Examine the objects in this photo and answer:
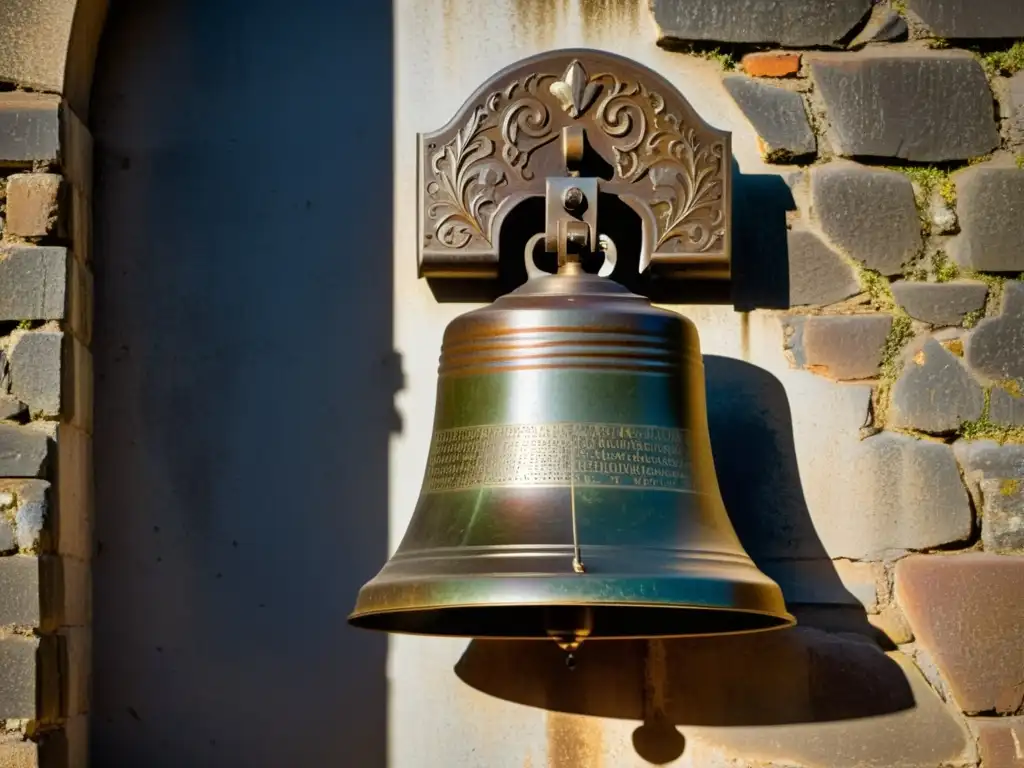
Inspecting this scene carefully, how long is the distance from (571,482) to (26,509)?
0.73m

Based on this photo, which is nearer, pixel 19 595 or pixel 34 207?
pixel 19 595

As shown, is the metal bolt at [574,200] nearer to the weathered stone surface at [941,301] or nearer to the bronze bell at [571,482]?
the bronze bell at [571,482]

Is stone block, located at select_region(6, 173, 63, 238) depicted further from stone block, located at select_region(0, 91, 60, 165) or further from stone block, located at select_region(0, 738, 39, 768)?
stone block, located at select_region(0, 738, 39, 768)

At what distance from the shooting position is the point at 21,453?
2.58 meters

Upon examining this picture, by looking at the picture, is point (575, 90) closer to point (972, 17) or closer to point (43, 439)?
point (972, 17)

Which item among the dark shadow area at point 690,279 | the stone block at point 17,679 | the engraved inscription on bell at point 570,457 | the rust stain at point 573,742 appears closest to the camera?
the engraved inscription on bell at point 570,457

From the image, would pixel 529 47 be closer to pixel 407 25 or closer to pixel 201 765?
pixel 407 25

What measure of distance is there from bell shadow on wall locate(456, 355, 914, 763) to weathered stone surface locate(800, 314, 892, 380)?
189mm

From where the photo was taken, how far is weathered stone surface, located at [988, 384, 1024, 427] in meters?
2.82

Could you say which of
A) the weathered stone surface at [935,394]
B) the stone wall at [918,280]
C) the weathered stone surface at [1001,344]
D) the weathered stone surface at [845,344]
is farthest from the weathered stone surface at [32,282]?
the weathered stone surface at [1001,344]

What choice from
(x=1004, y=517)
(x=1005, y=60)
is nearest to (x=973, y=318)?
(x=1004, y=517)

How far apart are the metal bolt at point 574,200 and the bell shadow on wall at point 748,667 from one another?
481mm

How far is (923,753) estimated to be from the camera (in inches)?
107

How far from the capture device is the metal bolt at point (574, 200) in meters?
2.62
